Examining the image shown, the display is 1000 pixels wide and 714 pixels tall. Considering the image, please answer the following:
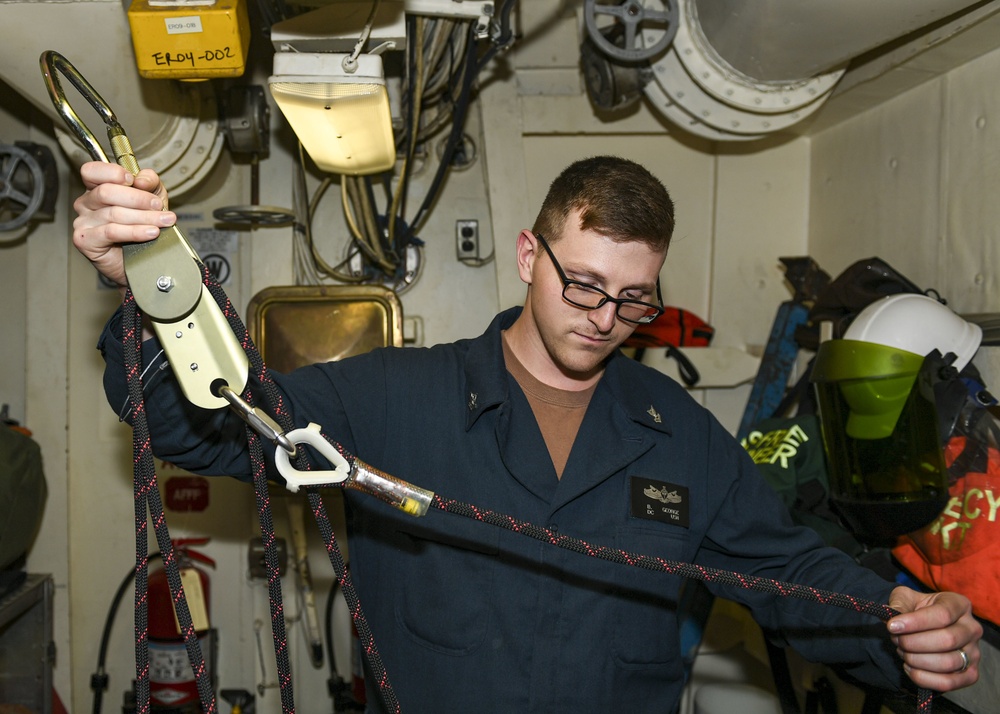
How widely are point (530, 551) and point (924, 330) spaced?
1268mm

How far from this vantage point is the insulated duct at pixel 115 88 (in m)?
2.09

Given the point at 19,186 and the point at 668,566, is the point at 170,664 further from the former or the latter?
the point at 668,566

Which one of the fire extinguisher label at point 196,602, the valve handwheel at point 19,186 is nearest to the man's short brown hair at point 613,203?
the fire extinguisher label at point 196,602

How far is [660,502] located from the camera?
1822 mm

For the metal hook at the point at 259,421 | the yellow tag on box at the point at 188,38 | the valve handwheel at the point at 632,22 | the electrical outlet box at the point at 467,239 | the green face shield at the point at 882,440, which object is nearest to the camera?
the metal hook at the point at 259,421

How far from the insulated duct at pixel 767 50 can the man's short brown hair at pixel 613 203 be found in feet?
2.64

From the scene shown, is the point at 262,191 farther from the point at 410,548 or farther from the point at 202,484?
the point at 410,548

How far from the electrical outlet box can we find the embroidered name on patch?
1.59 m

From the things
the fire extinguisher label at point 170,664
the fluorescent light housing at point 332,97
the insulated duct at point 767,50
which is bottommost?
the fire extinguisher label at point 170,664

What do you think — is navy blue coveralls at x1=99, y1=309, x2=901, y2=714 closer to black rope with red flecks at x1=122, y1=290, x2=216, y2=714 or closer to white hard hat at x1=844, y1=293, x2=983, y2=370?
black rope with red flecks at x1=122, y1=290, x2=216, y2=714

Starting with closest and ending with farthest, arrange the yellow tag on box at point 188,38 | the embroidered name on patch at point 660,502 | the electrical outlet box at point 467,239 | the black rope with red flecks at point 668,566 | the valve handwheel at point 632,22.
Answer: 1. the black rope with red flecks at point 668,566
2. the embroidered name on patch at point 660,502
3. the yellow tag on box at point 188,38
4. the valve handwheel at point 632,22
5. the electrical outlet box at point 467,239

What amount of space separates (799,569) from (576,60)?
2167 millimetres

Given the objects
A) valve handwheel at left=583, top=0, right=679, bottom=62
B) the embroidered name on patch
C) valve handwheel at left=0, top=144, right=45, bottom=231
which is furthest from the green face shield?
valve handwheel at left=0, top=144, right=45, bottom=231

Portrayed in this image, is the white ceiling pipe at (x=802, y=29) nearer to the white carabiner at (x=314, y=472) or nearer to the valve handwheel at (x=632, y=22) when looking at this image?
the valve handwheel at (x=632, y=22)
